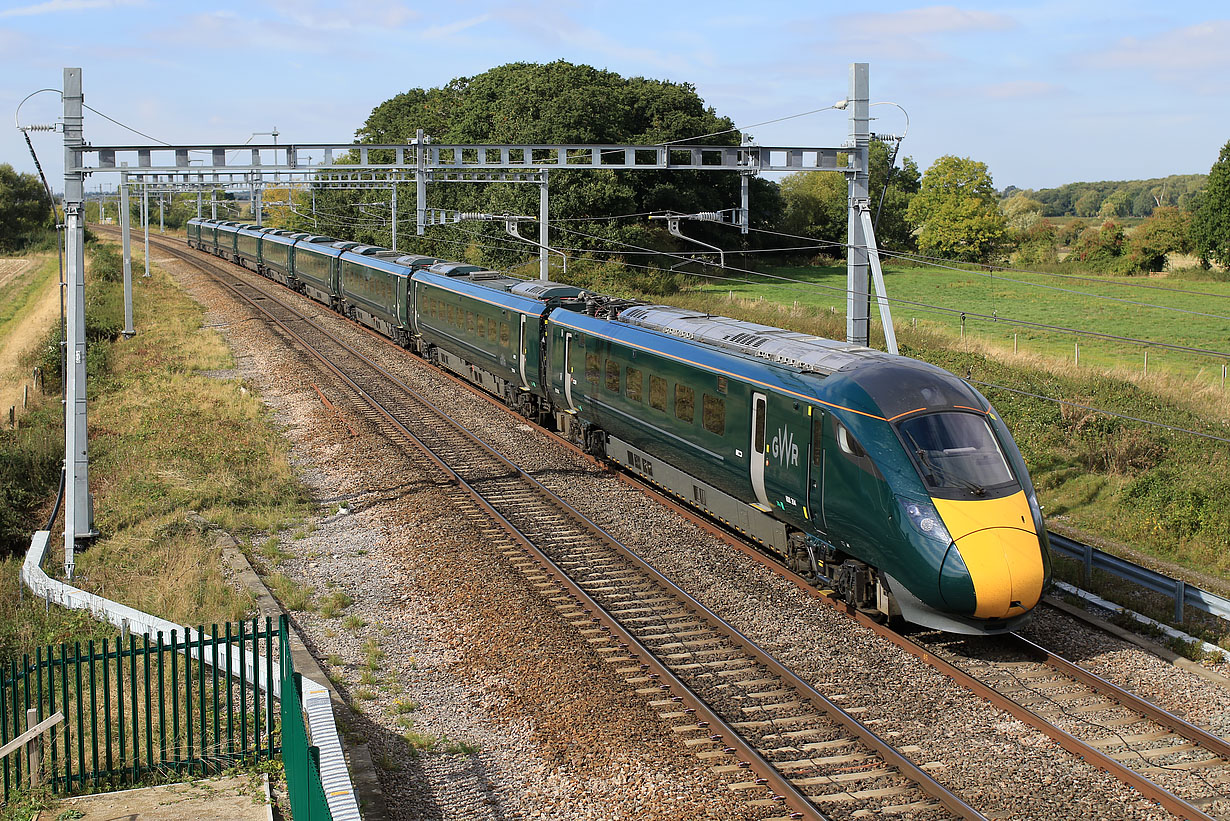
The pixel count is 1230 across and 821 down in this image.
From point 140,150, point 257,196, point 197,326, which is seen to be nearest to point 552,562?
point 140,150

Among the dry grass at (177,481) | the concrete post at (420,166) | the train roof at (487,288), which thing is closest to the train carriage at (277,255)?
the dry grass at (177,481)

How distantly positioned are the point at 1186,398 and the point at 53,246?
91.0 m

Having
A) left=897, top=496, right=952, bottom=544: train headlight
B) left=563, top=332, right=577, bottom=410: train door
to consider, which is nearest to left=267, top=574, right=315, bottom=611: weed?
left=897, top=496, right=952, bottom=544: train headlight

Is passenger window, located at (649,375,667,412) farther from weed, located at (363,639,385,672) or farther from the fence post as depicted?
the fence post

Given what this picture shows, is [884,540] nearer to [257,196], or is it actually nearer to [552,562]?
[552,562]

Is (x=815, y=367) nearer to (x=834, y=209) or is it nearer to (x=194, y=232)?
(x=834, y=209)

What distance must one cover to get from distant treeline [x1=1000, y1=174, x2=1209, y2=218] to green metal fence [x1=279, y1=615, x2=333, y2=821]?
15739cm

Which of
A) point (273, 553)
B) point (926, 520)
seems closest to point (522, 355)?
point (273, 553)

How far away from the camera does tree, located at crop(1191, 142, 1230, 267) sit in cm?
6369

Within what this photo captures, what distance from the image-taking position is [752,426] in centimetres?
1345

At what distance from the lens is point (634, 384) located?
1706 cm

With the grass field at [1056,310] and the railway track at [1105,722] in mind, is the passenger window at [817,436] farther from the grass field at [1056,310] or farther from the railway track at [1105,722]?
the grass field at [1056,310]

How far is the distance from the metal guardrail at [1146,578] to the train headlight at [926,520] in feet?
11.7

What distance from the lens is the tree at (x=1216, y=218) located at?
63.7 meters
